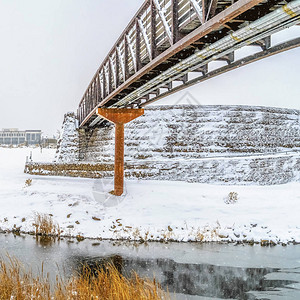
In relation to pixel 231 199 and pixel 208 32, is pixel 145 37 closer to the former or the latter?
pixel 208 32

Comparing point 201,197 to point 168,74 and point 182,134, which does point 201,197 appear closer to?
point 182,134

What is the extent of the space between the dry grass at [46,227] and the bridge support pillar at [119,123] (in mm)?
4660

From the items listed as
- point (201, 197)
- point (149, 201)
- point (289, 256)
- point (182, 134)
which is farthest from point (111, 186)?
point (289, 256)

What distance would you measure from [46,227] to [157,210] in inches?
222

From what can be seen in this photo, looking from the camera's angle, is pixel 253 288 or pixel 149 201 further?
pixel 149 201

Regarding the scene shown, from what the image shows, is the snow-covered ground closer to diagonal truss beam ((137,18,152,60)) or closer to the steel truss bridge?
the steel truss bridge

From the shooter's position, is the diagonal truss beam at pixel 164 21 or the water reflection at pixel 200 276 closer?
the diagonal truss beam at pixel 164 21

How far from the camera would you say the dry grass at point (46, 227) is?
14.5m

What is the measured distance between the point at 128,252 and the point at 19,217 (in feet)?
21.8

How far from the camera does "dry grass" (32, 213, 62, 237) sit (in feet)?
47.7

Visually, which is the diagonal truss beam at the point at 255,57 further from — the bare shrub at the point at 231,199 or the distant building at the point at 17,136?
the distant building at the point at 17,136

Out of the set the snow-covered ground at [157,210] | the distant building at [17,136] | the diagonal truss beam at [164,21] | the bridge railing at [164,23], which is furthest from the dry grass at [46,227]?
the distant building at [17,136]

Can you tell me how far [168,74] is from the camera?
10.4 meters

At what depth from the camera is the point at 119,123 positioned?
1819 centimetres
